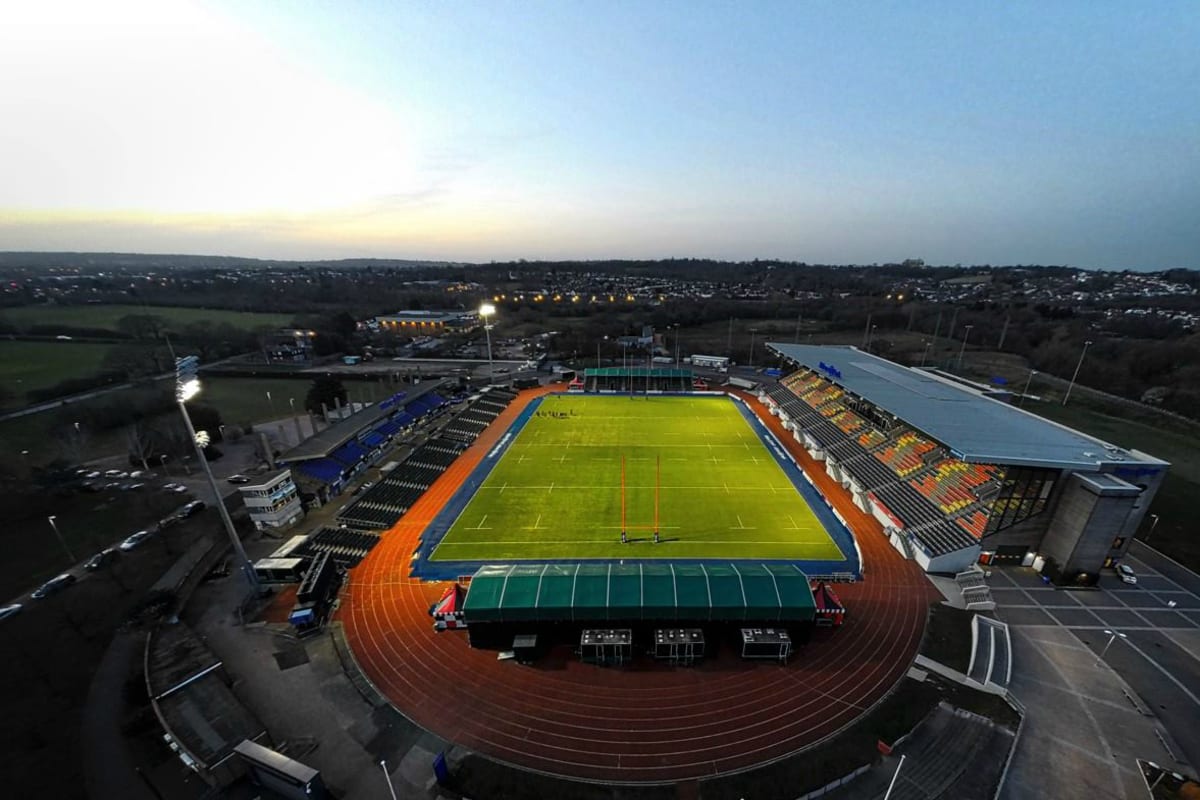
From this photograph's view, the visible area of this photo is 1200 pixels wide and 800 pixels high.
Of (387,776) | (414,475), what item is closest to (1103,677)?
(387,776)

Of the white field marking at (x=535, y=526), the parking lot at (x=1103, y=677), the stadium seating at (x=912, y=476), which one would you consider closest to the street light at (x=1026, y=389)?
the stadium seating at (x=912, y=476)

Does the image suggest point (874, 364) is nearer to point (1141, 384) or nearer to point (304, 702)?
point (1141, 384)

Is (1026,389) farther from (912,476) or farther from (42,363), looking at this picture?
(42,363)

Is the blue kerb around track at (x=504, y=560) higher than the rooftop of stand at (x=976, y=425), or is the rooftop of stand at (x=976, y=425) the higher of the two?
the rooftop of stand at (x=976, y=425)

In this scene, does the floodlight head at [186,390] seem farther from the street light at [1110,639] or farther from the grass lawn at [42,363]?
the grass lawn at [42,363]

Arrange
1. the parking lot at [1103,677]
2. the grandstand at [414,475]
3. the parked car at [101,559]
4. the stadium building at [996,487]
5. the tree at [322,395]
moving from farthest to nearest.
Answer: the tree at [322,395]
the grandstand at [414,475]
the parked car at [101,559]
the stadium building at [996,487]
the parking lot at [1103,677]

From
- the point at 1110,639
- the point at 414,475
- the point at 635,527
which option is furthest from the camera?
the point at 414,475

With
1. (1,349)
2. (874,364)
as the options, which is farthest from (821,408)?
(1,349)
